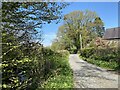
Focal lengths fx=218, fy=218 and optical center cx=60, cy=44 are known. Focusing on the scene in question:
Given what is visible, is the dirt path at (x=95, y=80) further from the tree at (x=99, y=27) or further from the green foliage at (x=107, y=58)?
the tree at (x=99, y=27)

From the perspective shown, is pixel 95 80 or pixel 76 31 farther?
pixel 76 31

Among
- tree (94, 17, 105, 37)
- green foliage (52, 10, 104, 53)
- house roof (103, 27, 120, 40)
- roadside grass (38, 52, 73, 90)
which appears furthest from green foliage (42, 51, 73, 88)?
tree (94, 17, 105, 37)

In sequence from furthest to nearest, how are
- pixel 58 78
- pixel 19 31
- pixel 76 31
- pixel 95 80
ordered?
pixel 76 31
pixel 95 80
pixel 58 78
pixel 19 31

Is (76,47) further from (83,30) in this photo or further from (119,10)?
(119,10)

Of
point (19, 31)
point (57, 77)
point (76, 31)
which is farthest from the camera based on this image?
point (76, 31)

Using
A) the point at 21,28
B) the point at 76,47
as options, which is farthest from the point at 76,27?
the point at 21,28

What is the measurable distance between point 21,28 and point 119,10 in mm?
11809

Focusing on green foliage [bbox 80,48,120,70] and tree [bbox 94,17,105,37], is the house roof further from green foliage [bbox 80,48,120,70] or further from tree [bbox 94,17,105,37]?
green foliage [bbox 80,48,120,70]

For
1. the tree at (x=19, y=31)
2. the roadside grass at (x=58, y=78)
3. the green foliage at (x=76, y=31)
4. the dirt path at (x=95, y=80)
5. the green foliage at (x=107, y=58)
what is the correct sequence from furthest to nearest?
the green foliage at (x=76, y=31) → the green foliage at (x=107, y=58) → the dirt path at (x=95, y=80) → the roadside grass at (x=58, y=78) → the tree at (x=19, y=31)

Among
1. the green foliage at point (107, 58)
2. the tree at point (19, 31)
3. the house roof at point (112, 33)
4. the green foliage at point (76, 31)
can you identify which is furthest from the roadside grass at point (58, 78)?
the house roof at point (112, 33)

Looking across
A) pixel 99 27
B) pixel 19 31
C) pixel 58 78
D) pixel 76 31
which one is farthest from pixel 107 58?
pixel 99 27

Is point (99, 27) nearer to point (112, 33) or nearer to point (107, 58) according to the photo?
point (112, 33)

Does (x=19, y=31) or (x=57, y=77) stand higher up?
(x=19, y=31)

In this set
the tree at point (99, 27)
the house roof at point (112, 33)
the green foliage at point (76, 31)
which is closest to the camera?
the green foliage at point (76, 31)
